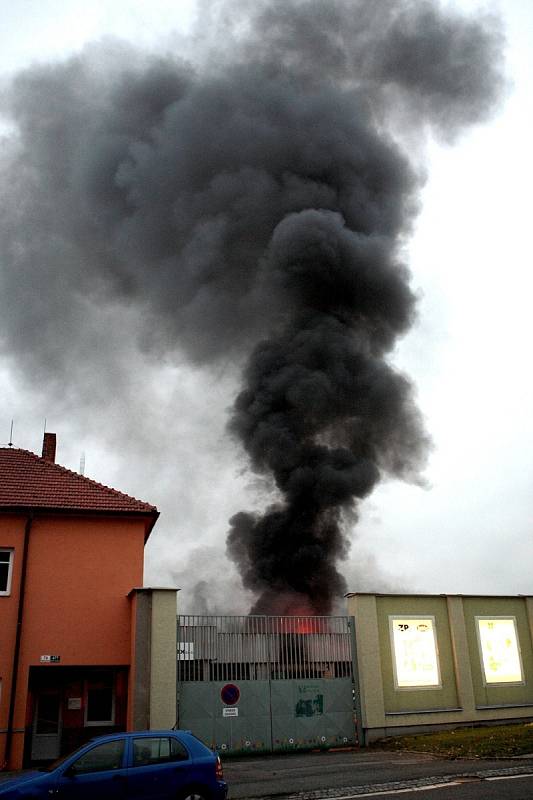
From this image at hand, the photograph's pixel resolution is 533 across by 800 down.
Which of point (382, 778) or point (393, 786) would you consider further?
point (382, 778)

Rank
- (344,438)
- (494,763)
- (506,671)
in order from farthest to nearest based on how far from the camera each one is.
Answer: (344,438)
(506,671)
(494,763)

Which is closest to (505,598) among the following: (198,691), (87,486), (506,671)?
(506,671)

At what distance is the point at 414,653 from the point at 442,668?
814 millimetres

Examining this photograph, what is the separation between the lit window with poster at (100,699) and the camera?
16266mm

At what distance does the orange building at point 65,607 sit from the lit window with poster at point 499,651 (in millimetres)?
8622

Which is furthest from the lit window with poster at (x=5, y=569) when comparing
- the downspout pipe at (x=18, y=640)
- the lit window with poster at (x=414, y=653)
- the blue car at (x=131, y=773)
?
the lit window with poster at (x=414, y=653)

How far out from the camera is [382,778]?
9.75 meters

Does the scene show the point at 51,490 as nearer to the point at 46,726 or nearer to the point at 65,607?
the point at 65,607

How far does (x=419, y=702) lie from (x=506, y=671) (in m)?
2.68

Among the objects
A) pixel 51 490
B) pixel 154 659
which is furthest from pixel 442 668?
pixel 51 490

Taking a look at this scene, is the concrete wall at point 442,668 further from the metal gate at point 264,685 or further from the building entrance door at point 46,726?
the building entrance door at point 46,726

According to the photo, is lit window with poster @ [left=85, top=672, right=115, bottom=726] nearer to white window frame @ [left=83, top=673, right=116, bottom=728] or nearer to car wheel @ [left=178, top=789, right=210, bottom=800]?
white window frame @ [left=83, top=673, right=116, bottom=728]

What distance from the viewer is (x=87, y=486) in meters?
17.3

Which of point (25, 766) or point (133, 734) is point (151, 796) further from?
point (25, 766)
